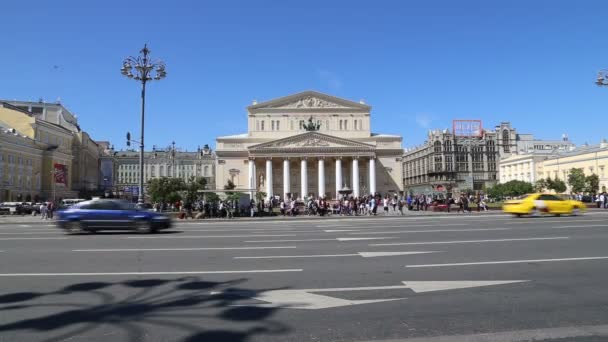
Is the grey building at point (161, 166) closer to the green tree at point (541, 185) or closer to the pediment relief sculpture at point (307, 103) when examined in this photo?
the pediment relief sculpture at point (307, 103)

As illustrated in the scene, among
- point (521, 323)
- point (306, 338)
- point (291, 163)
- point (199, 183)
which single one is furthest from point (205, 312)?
point (291, 163)

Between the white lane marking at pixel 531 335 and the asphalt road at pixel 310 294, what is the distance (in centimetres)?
1

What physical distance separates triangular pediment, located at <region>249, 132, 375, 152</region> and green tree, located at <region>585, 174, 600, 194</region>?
108 ft

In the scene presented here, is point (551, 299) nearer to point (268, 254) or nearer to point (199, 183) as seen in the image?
point (268, 254)

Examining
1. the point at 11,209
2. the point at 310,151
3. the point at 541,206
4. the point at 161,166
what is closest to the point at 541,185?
the point at 310,151

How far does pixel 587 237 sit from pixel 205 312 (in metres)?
12.8

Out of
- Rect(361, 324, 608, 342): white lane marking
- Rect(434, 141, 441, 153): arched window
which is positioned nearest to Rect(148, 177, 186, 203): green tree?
Rect(361, 324, 608, 342): white lane marking

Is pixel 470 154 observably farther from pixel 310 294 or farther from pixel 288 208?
pixel 310 294

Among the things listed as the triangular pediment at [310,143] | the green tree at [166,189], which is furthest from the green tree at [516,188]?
the green tree at [166,189]

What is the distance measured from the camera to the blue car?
18.4m

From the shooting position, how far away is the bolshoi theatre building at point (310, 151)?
80812mm

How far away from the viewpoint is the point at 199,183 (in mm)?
42688

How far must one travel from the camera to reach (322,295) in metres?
6.68

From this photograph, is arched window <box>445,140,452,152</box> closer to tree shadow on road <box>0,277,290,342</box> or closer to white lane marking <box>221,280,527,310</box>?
white lane marking <box>221,280,527,310</box>
